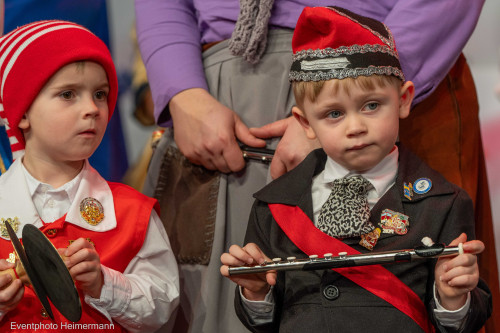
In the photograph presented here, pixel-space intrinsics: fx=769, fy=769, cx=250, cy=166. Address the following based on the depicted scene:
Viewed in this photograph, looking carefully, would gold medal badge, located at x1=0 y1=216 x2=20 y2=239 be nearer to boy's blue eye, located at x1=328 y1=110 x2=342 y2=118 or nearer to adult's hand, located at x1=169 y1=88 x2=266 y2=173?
adult's hand, located at x1=169 y1=88 x2=266 y2=173

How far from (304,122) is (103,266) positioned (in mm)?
528

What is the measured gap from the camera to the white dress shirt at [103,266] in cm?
161

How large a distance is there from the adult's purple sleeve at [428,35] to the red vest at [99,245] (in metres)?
0.69

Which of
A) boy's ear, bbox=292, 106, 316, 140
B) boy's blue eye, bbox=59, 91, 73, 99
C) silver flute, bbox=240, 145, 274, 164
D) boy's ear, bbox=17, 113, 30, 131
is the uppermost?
boy's blue eye, bbox=59, 91, 73, 99

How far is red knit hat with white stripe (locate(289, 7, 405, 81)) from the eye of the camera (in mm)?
1530

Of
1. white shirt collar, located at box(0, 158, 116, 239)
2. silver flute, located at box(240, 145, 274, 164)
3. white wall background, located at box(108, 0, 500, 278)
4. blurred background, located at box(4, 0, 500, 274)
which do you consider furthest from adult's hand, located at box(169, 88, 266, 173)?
white wall background, located at box(108, 0, 500, 278)

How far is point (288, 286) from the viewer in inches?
62.9

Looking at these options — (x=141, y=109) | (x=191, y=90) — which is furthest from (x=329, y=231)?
(x=141, y=109)

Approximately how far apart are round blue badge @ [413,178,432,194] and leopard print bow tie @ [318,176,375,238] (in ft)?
0.31

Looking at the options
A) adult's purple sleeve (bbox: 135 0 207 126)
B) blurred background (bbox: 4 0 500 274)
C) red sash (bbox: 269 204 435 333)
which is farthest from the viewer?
blurred background (bbox: 4 0 500 274)

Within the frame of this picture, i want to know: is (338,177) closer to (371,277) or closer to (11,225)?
(371,277)

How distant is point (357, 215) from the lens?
1526 mm

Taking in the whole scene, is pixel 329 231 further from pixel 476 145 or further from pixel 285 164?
pixel 476 145

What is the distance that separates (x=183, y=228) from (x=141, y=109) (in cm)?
75
